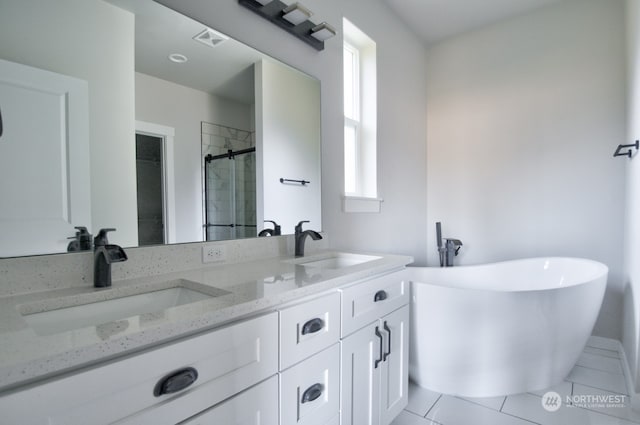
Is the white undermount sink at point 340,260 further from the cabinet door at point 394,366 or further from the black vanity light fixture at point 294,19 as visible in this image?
the black vanity light fixture at point 294,19

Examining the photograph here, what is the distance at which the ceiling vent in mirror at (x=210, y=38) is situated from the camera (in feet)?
4.47

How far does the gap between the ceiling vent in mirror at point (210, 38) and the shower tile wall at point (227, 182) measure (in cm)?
36

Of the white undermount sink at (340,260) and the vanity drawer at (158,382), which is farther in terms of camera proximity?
the white undermount sink at (340,260)

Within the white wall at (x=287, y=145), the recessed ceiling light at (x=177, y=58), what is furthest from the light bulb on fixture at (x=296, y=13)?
the recessed ceiling light at (x=177, y=58)

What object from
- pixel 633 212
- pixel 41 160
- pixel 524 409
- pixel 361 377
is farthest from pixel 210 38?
pixel 633 212

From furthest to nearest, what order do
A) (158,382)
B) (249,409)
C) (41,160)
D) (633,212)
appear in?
1. (633,212)
2. (41,160)
3. (249,409)
4. (158,382)

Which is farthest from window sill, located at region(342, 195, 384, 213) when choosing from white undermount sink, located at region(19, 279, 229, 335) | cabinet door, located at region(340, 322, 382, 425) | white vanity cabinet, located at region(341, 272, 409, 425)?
white undermount sink, located at region(19, 279, 229, 335)

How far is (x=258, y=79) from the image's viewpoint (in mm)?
1613

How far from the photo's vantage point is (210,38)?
1395 mm

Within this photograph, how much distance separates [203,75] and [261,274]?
924mm

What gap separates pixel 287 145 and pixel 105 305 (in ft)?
3.88

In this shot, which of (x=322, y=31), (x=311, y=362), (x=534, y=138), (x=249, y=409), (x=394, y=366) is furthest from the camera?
(x=534, y=138)

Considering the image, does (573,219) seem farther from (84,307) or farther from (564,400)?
(84,307)

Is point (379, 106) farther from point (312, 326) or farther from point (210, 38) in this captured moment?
point (312, 326)
